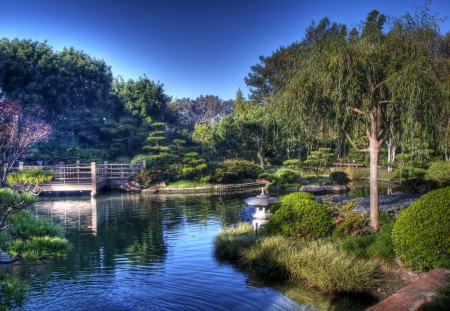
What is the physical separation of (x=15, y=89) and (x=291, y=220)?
34050 millimetres

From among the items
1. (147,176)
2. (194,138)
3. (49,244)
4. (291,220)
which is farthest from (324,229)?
(194,138)

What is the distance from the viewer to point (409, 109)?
985cm

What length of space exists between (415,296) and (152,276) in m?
5.89

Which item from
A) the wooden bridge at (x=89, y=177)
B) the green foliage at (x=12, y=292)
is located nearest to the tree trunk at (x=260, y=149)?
the wooden bridge at (x=89, y=177)

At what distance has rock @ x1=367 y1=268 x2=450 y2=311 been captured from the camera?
223 inches

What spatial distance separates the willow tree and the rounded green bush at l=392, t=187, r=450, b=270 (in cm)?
255

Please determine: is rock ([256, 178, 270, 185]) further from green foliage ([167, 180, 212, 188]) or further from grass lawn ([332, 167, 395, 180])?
grass lawn ([332, 167, 395, 180])

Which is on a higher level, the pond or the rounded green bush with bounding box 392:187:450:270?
the rounded green bush with bounding box 392:187:450:270

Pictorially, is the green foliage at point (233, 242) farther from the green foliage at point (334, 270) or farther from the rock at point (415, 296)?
the rock at point (415, 296)

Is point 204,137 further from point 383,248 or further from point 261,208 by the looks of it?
point 383,248

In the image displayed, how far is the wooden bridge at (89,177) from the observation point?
27312 mm

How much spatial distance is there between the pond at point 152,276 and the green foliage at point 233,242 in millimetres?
333

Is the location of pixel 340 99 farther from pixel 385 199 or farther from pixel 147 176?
pixel 147 176

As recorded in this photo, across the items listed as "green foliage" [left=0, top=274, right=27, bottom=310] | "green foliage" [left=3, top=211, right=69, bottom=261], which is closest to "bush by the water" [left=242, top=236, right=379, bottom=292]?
"green foliage" [left=3, top=211, right=69, bottom=261]
